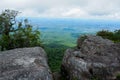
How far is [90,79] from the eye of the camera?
69.0 feet

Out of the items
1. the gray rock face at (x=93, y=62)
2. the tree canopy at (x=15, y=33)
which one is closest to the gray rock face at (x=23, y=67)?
the gray rock face at (x=93, y=62)

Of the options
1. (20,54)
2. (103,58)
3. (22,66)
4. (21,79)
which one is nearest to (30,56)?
→ (20,54)

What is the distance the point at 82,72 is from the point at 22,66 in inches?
188

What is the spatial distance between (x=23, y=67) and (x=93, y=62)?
5.78m

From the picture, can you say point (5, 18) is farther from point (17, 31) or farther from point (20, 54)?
point (20, 54)

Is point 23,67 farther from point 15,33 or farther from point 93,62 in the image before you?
point 15,33

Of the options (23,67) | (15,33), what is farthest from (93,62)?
(15,33)

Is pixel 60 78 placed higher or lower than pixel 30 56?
lower

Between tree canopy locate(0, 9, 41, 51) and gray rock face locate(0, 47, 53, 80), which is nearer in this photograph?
gray rock face locate(0, 47, 53, 80)

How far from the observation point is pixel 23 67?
772 inches

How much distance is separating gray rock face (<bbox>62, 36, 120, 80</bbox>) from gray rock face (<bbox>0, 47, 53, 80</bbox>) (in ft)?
8.69

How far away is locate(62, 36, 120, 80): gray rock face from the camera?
70.2 ft

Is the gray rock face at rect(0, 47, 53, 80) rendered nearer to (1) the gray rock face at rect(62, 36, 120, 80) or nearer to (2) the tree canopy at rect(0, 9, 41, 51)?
(1) the gray rock face at rect(62, 36, 120, 80)

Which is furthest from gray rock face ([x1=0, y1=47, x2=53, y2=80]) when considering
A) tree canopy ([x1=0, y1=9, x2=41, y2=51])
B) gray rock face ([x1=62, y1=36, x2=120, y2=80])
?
tree canopy ([x1=0, y1=9, x2=41, y2=51])
